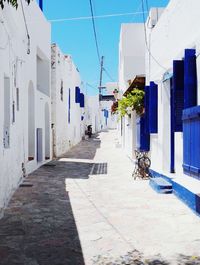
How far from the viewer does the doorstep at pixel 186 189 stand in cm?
689

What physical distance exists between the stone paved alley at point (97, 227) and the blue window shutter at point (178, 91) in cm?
164

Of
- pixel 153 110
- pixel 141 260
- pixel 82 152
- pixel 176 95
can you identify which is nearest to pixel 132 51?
pixel 82 152

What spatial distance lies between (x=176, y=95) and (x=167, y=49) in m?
2.27

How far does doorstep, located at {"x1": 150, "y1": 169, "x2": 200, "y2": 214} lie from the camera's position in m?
6.89

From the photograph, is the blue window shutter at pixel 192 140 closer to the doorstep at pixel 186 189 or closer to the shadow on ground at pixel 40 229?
the doorstep at pixel 186 189

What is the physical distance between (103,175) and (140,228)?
6665 millimetres


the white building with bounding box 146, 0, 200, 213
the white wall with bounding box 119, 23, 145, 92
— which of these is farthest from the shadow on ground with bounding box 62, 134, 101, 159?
the white building with bounding box 146, 0, 200, 213

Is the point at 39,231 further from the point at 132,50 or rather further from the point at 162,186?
the point at 132,50

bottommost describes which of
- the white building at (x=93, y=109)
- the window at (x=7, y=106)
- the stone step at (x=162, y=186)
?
the stone step at (x=162, y=186)

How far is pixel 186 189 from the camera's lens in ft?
24.8

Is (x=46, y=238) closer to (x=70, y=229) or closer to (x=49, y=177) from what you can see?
(x=70, y=229)

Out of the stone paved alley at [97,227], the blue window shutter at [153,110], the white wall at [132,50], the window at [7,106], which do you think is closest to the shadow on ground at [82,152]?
the white wall at [132,50]

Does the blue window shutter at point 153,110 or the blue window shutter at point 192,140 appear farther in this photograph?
the blue window shutter at point 153,110

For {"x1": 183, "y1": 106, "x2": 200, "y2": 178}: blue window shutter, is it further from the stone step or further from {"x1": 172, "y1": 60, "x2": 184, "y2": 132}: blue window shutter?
the stone step
